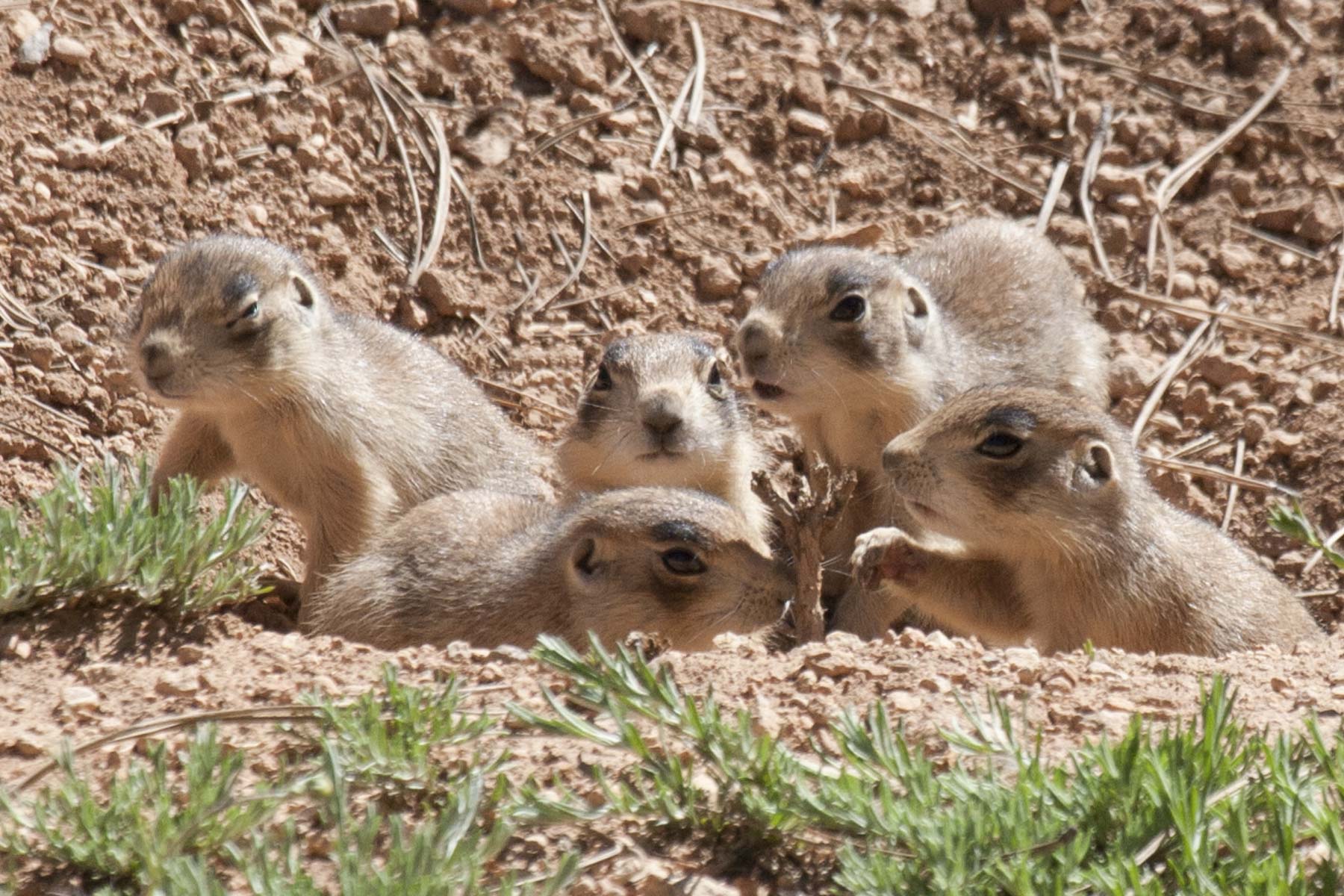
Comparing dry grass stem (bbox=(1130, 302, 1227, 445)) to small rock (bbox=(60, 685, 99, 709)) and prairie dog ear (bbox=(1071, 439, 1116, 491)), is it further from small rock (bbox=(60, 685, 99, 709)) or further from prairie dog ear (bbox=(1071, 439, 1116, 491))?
small rock (bbox=(60, 685, 99, 709))

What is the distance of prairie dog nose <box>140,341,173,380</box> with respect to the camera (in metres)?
6.08

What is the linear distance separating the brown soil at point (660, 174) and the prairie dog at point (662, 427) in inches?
39.9

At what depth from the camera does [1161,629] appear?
5648mm

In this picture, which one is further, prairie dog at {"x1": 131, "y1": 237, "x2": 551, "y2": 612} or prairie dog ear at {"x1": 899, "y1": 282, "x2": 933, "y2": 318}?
prairie dog ear at {"x1": 899, "y1": 282, "x2": 933, "y2": 318}

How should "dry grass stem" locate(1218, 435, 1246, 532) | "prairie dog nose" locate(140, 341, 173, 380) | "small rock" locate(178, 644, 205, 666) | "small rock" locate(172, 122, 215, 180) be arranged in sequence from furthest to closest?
1. "dry grass stem" locate(1218, 435, 1246, 532)
2. "small rock" locate(172, 122, 215, 180)
3. "prairie dog nose" locate(140, 341, 173, 380)
4. "small rock" locate(178, 644, 205, 666)

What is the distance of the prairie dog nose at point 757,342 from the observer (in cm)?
679

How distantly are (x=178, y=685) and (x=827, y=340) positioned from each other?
3619 millimetres

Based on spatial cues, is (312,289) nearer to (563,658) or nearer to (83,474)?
(83,474)

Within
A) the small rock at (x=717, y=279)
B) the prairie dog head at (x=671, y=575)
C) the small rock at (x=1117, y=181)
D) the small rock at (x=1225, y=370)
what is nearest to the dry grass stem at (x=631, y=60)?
the small rock at (x=717, y=279)

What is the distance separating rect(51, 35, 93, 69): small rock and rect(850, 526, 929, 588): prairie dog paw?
438cm

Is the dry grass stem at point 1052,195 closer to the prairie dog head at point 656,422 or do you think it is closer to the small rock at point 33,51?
the prairie dog head at point 656,422

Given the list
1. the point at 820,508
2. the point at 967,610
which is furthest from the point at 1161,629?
the point at 820,508

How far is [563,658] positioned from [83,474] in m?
3.94

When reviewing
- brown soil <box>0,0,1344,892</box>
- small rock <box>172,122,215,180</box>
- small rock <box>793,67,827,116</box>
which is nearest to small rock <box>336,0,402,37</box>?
brown soil <box>0,0,1344,892</box>
